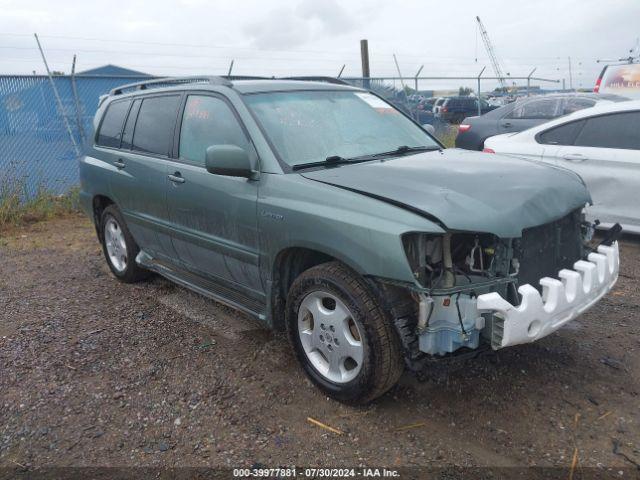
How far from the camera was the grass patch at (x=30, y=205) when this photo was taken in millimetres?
8523

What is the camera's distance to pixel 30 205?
350 inches

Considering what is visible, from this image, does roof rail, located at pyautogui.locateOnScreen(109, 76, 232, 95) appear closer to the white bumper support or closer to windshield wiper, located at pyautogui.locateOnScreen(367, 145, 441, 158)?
windshield wiper, located at pyautogui.locateOnScreen(367, 145, 441, 158)

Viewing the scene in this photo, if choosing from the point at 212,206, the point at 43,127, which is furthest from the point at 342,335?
the point at 43,127

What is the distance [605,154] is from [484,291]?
154 inches

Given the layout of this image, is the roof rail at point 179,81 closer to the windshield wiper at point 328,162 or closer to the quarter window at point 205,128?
the quarter window at point 205,128

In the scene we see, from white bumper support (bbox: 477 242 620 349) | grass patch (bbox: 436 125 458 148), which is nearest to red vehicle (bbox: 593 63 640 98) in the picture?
grass patch (bbox: 436 125 458 148)

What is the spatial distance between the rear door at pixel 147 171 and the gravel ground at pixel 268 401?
2.30ft

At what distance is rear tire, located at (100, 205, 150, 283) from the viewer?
5.24 m

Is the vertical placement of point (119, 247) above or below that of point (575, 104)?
below

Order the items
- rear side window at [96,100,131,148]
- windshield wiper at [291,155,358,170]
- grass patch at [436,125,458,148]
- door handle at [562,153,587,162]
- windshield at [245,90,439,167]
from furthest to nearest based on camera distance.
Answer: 1. grass patch at [436,125,458,148]
2. door handle at [562,153,587,162]
3. rear side window at [96,100,131,148]
4. windshield at [245,90,439,167]
5. windshield wiper at [291,155,358,170]

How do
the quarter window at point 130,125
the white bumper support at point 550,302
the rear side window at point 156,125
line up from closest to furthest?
the white bumper support at point 550,302 < the rear side window at point 156,125 < the quarter window at point 130,125

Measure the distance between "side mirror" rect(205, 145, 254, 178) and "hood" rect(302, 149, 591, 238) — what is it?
38 cm

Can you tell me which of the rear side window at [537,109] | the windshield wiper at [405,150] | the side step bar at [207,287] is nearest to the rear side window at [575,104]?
the rear side window at [537,109]

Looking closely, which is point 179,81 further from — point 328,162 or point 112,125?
point 328,162
